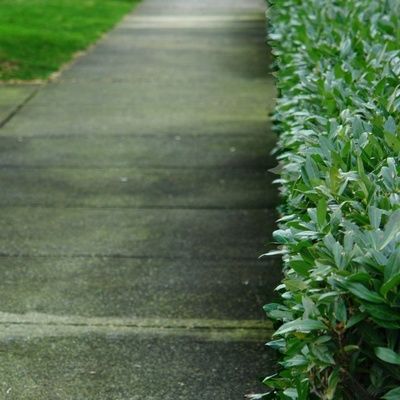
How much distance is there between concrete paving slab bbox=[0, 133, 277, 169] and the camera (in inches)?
348

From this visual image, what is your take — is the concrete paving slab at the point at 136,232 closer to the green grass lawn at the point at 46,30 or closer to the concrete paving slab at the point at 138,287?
the concrete paving slab at the point at 138,287

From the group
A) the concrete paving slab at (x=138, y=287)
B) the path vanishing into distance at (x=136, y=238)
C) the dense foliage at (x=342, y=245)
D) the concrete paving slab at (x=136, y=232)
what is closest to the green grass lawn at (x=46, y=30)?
the path vanishing into distance at (x=136, y=238)

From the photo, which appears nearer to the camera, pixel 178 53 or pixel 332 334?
pixel 332 334

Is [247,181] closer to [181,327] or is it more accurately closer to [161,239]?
[161,239]

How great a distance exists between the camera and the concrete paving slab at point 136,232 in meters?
6.61

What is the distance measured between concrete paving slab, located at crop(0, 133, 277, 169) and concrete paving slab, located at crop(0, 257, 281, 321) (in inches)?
97.5

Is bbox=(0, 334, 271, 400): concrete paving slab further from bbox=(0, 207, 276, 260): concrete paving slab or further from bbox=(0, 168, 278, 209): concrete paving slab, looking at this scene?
bbox=(0, 168, 278, 209): concrete paving slab

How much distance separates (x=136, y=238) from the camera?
22.6 feet

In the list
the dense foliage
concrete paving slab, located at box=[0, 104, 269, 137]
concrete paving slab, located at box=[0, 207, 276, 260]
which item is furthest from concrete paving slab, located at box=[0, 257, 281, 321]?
concrete paving slab, located at box=[0, 104, 269, 137]

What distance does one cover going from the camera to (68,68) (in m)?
14.3

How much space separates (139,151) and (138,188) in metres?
1.27

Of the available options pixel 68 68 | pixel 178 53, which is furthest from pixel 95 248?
pixel 178 53

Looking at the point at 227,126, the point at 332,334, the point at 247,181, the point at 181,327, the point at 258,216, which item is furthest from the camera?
the point at 227,126

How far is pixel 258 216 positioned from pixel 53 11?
14661mm
